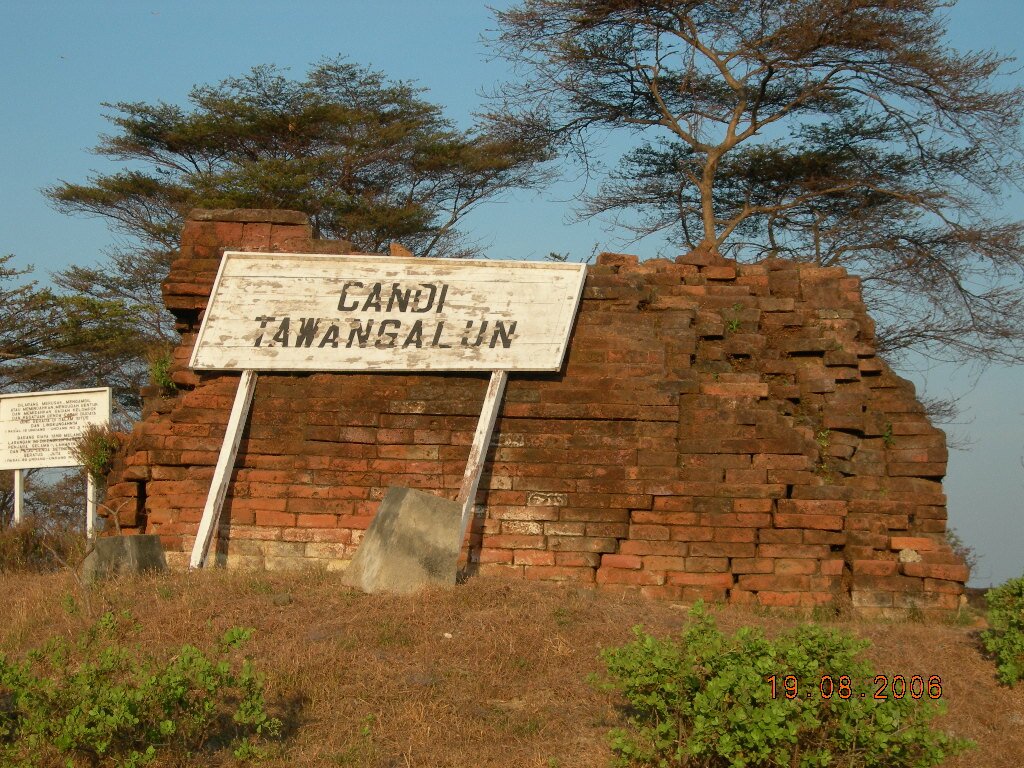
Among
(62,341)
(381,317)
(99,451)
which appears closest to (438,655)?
(381,317)

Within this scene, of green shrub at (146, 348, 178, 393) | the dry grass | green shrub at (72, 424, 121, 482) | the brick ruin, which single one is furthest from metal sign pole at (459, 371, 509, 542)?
green shrub at (72, 424, 121, 482)

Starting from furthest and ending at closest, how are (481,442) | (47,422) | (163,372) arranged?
1. (47,422)
2. (163,372)
3. (481,442)

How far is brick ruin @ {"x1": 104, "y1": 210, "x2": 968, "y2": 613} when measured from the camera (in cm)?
796

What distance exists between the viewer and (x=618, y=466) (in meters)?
8.05

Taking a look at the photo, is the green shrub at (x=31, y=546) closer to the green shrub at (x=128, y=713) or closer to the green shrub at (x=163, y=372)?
the green shrub at (x=163, y=372)

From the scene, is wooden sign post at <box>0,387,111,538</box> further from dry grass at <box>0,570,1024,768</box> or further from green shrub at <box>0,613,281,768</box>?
green shrub at <box>0,613,281,768</box>

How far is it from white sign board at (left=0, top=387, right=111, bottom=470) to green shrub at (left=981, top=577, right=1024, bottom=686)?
704 cm

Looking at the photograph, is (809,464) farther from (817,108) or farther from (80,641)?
(817,108)

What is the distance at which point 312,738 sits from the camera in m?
5.27

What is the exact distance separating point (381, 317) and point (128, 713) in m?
4.32

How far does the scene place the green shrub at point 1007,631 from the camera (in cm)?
666

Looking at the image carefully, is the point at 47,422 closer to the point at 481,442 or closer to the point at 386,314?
the point at 386,314

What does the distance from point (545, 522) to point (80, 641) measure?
10.6 ft

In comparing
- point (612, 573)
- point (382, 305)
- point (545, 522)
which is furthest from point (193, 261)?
point (612, 573)
